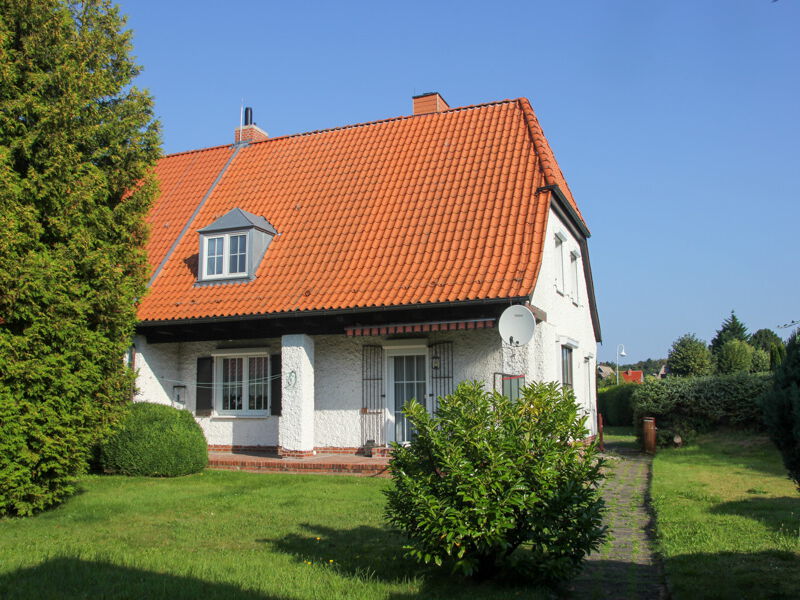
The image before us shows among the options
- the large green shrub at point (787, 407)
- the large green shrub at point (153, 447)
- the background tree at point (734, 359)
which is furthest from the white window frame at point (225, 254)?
the background tree at point (734, 359)

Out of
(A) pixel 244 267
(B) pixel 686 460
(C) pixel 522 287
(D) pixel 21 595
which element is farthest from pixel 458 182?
(D) pixel 21 595

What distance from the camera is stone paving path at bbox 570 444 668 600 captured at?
5.91m

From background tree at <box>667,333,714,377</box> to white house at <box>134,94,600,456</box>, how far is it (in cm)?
796

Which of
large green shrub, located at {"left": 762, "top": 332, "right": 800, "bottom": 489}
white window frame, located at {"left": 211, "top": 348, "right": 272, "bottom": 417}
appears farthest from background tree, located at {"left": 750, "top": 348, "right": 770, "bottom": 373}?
large green shrub, located at {"left": 762, "top": 332, "right": 800, "bottom": 489}

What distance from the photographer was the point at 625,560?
22.7ft

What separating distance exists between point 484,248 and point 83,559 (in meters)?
9.26

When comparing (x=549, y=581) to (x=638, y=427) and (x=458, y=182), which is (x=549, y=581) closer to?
(x=458, y=182)

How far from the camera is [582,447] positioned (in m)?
6.30

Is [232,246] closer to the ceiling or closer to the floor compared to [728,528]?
closer to the ceiling

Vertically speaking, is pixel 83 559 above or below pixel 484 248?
below

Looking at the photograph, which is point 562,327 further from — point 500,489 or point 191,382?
point 500,489

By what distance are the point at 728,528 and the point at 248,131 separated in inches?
707

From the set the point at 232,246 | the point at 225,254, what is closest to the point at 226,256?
A: the point at 225,254

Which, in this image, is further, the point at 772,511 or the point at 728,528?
the point at 772,511
